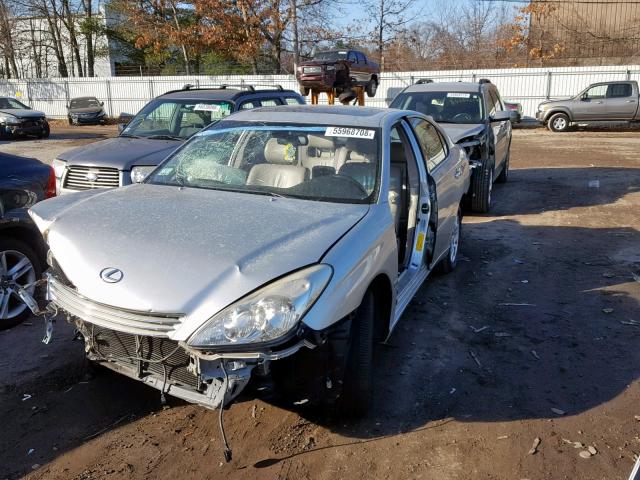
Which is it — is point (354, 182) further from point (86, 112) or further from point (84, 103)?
point (84, 103)

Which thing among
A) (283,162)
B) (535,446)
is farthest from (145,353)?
(535,446)

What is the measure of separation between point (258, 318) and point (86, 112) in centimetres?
2907

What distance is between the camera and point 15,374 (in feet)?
12.9

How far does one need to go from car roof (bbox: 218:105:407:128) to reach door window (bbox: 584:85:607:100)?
19.7 metres

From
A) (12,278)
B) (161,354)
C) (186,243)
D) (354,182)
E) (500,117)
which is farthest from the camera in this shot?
(500,117)

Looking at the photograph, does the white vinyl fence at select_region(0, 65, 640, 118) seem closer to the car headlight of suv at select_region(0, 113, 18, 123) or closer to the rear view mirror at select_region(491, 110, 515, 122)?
the car headlight of suv at select_region(0, 113, 18, 123)

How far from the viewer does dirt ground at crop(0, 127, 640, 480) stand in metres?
2.97

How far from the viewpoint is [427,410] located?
3.49 m

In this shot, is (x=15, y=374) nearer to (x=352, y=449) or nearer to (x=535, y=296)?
(x=352, y=449)

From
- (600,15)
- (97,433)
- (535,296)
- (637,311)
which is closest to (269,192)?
(97,433)

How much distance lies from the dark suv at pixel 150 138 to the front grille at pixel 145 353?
4.16 meters

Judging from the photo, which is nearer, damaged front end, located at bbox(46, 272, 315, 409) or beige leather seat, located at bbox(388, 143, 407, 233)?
damaged front end, located at bbox(46, 272, 315, 409)

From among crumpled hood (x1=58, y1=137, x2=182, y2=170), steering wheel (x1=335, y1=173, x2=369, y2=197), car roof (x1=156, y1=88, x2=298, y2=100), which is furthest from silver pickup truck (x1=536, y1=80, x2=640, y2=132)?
steering wheel (x1=335, y1=173, x2=369, y2=197)

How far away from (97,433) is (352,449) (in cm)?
142
